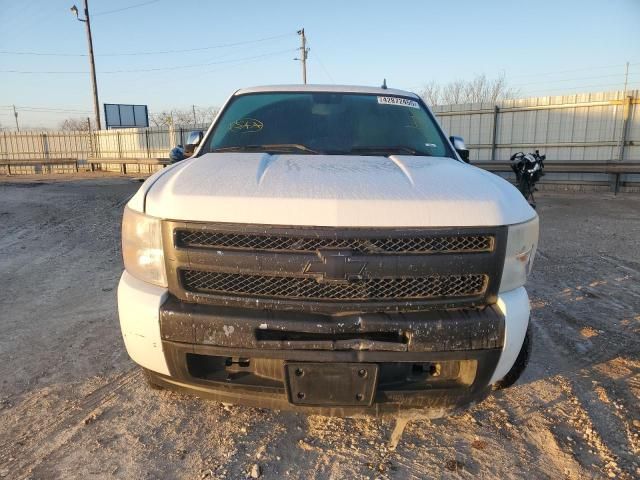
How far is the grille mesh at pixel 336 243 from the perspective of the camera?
78.4 inches

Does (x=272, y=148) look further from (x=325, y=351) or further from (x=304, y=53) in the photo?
(x=304, y=53)

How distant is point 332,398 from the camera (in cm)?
203

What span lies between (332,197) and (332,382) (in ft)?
2.64

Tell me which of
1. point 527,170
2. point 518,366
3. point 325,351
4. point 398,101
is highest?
point 398,101

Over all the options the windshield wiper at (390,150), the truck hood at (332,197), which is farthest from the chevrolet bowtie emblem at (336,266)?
the windshield wiper at (390,150)

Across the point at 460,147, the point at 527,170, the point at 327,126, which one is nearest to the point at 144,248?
the point at 327,126

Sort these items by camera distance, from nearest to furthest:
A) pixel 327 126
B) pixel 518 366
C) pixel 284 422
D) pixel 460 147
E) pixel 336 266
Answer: pixel 336 266, pixel 518 366, pixel 284 422, pixel 327 126, pixel 460 147

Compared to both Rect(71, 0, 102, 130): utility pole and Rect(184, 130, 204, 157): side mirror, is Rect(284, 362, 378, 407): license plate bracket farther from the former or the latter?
Rect(71, 0, 102, 130): utility pole

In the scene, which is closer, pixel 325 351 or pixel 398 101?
pixel 325 351

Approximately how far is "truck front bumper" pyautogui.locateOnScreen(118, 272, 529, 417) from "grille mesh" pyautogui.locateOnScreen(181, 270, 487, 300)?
3.4 inches

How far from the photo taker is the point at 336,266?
1.95 meters

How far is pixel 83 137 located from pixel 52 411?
26.1m

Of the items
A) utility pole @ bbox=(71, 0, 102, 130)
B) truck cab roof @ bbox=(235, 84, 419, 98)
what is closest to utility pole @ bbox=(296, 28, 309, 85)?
utility pole @ bbox=(71, 0, 102, 130)

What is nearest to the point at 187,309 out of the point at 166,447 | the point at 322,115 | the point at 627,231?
the point at 166,447
